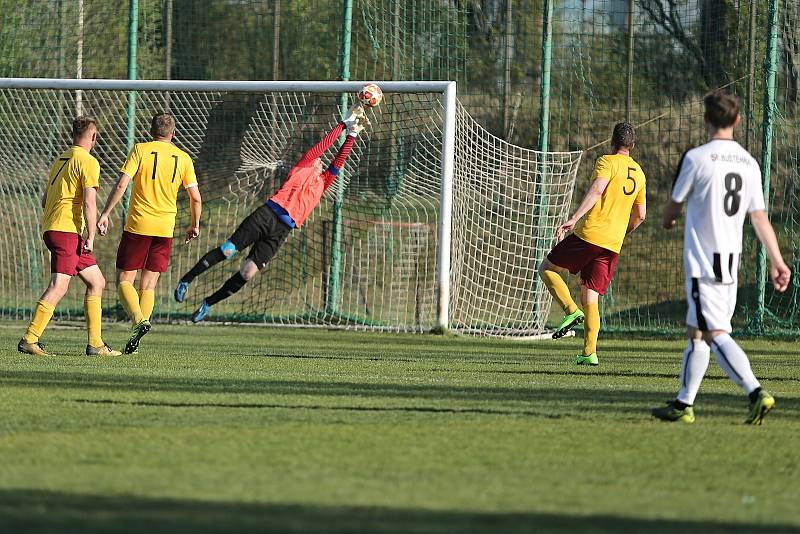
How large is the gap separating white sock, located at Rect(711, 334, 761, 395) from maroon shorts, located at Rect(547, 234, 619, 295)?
13.7 ft

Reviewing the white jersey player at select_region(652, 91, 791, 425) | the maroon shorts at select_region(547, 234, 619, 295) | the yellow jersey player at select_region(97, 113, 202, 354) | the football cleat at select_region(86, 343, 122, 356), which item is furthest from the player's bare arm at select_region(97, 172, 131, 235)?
the white jersey player at select_region(652, 91, 791, 425)

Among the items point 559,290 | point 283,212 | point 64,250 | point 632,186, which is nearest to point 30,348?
point 64,250

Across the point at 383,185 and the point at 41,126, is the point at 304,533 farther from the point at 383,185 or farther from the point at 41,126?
the point at 41,126

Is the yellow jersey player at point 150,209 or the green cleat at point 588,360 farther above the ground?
the yellow jersey player at point 150,209

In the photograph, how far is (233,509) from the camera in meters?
4.46

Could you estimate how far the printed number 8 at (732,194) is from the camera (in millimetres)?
7066

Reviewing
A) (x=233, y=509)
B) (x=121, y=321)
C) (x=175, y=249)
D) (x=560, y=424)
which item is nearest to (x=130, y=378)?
(x=560, y=424)

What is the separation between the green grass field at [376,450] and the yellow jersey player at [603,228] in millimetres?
797

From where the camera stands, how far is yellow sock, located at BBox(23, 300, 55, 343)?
10.7 m

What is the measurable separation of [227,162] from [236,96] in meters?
0.86

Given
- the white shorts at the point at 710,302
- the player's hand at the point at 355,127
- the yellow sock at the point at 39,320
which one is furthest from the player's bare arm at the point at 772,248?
the yellow sock at the point at 39,320

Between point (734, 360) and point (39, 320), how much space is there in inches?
243

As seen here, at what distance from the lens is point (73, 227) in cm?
1076

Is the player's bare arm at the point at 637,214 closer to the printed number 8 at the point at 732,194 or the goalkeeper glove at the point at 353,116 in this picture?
the goalkeeper glove at the point at 353,116
